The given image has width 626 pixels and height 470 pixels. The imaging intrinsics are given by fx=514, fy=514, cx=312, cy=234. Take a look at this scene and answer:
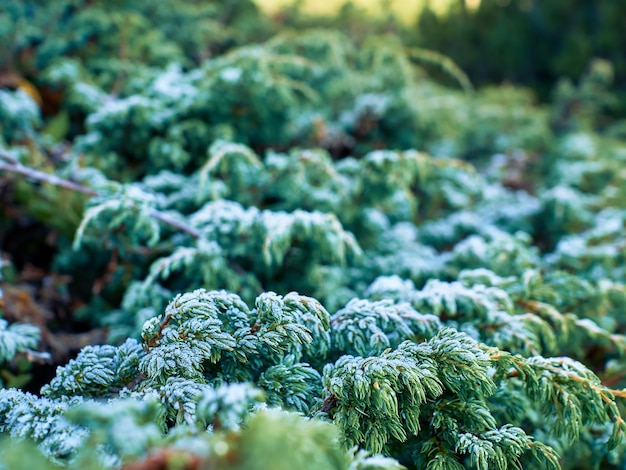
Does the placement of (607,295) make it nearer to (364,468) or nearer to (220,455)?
(364,468)

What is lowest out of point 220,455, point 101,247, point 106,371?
point 101,247

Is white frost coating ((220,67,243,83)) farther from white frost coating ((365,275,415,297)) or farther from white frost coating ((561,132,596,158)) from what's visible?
white frost coating ((561,132,596,158))

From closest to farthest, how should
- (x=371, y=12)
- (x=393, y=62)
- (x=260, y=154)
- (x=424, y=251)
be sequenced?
A: (x=424, y=251)
(x=260, y=154)
(x=393, y=62)
(x=371, y=12)

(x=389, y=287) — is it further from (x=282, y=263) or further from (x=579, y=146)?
(x=579, y=146)

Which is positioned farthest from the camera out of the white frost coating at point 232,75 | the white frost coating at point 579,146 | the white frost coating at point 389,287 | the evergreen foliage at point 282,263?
the white frost coating at point 579,146

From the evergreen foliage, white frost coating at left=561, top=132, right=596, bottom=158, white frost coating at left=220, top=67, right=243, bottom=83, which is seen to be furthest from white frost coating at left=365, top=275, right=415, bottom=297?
white frost coating at left=561, top=132, right=596, bottom=158

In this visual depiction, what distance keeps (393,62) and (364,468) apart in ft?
8.12

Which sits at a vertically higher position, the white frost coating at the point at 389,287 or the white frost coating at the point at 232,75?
the white frost coating at the point at 232,75

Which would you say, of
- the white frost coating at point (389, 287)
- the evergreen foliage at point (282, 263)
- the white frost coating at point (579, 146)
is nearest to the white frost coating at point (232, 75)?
the evergreen foliage at point (282, 263)

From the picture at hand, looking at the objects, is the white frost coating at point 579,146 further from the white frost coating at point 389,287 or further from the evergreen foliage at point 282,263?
the white frost coating at point 389,287

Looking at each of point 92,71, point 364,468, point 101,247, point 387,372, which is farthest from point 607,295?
point 92,71

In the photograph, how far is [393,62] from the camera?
292 centimetres

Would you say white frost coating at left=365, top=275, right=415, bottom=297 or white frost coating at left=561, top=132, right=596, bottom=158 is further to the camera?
white frost coating at left=561, top=132, right=596, bottom=158

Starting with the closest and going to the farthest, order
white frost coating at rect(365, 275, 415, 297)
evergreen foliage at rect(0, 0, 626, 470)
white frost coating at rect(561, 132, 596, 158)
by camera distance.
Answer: evergreen foliage at rect(0, 0, 626, 470)
white frost coating at rect(365, 275, 415, 297)
white frost coating at rect(561, 132, 596, 158)
